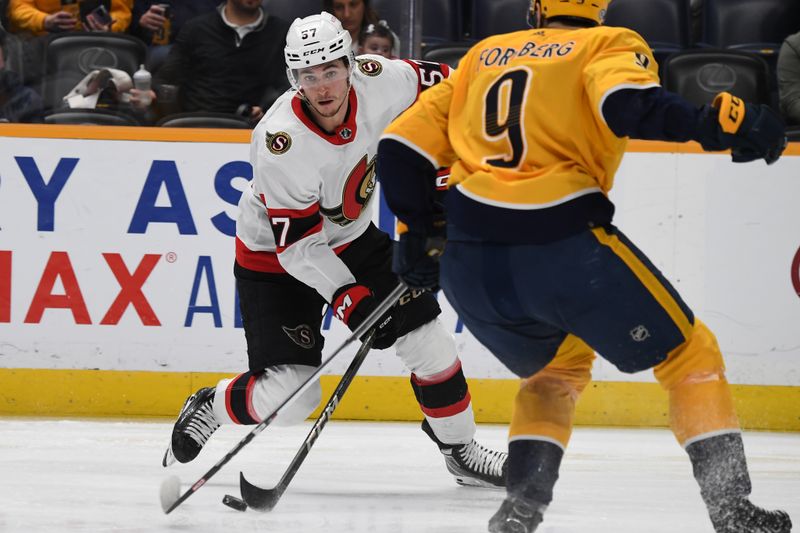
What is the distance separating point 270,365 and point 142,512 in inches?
20.0

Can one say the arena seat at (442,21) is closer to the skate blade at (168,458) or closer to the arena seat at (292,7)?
the arena seat at (292,7)

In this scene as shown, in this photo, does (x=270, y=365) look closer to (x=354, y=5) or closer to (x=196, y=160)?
(x=196, y=160)

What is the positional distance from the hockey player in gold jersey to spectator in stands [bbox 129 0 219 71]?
269cm

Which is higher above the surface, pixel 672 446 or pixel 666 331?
pixel 666 331

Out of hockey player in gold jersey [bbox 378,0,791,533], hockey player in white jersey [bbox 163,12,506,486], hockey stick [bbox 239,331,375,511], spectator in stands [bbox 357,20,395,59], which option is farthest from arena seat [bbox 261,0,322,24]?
hockey player in gold jersey [bbox 378,0,791,533]

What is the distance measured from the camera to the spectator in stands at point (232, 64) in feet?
15.2

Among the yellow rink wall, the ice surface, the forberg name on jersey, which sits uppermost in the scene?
the forberg name on jersey

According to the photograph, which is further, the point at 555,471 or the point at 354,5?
the point at 354,5

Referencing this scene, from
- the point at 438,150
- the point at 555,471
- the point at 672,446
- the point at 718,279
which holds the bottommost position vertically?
the point at 672,446

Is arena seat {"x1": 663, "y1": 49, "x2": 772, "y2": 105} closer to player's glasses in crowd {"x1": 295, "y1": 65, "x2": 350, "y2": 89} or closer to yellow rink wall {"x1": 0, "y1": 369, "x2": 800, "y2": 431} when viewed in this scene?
yellow rink wall {"x1": 0, "y1": 369, "x2": 800, "y2": 431}

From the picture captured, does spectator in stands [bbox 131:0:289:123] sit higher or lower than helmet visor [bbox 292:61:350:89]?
lower

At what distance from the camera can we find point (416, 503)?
3.05 metres

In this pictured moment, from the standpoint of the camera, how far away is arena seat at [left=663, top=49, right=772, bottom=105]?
4781mm

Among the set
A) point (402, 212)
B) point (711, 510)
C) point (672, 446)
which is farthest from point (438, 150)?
point (672, 446)
